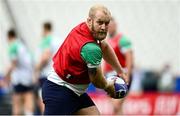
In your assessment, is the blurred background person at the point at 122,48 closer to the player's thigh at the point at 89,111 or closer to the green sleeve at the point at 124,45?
the green sleeve at the point at 124,45

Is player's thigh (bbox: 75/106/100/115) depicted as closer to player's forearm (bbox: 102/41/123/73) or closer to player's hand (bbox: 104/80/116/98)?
player's hand (bbox: 104/80/116/98)

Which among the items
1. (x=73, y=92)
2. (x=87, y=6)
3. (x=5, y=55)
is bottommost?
(x=5, y=55)

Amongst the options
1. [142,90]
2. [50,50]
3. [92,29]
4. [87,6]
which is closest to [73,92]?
[92,29]

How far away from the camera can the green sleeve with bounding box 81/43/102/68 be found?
6383 millimetres

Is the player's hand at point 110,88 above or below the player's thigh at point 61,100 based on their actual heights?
above

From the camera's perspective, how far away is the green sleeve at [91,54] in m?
6.38

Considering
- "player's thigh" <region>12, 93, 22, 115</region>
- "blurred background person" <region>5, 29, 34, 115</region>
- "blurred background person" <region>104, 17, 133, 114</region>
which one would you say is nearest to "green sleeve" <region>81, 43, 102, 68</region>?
"blurred background person" <region>104, 17, 133, 114</region>

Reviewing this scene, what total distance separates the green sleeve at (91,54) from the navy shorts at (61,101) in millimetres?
520

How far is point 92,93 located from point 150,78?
2.81 metres

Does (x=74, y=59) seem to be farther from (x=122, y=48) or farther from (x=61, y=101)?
(x=122, y=48)

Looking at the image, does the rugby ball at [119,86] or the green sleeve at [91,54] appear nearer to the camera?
the green sleeve at [91,54]

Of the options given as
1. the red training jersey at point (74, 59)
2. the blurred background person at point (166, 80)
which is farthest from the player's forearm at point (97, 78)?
the blurred background person at point (166, 80)

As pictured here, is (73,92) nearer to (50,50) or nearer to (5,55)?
(50,50)

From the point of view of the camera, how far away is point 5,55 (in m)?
16.5
